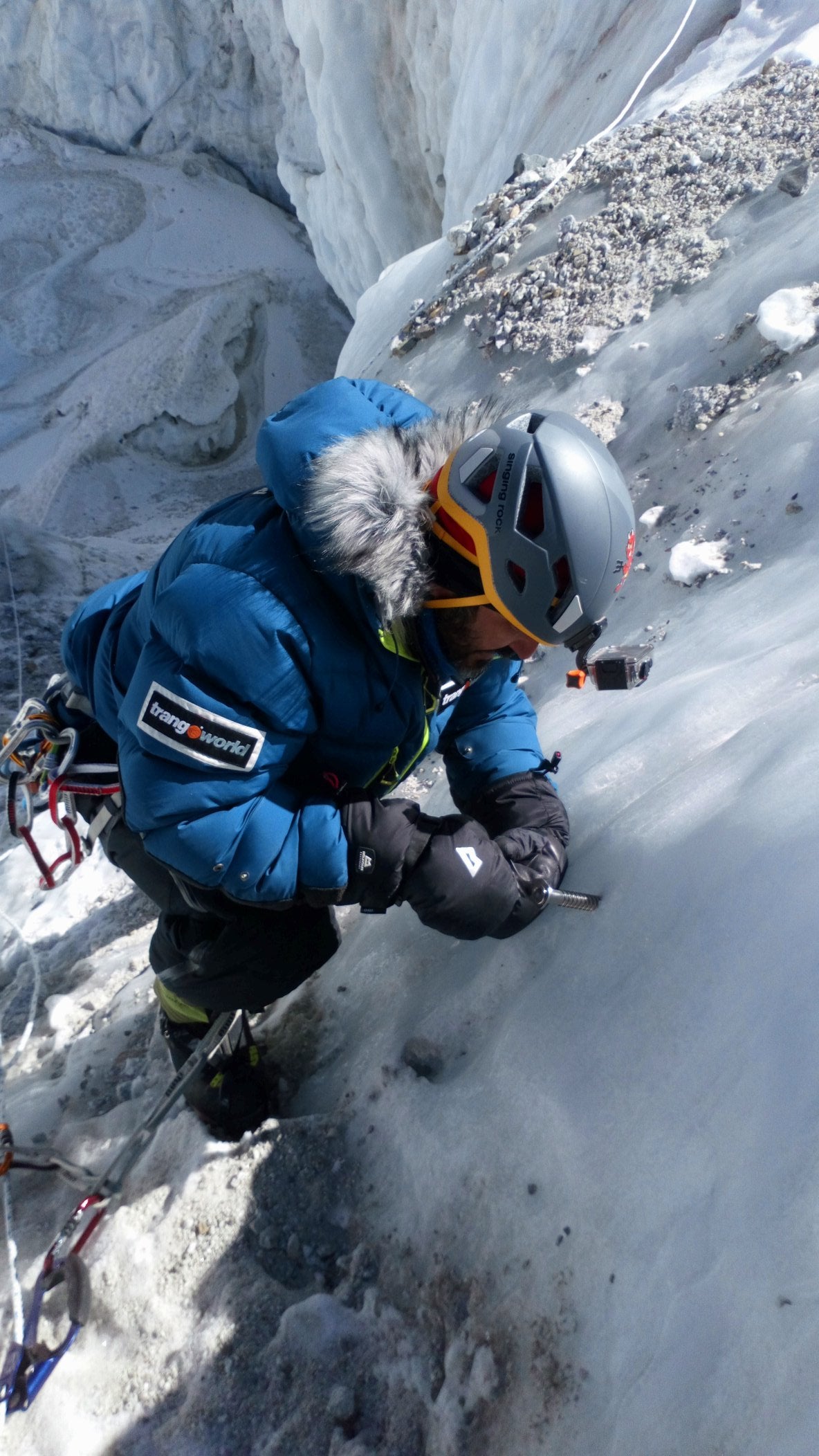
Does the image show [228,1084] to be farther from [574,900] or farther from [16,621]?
[16,621]

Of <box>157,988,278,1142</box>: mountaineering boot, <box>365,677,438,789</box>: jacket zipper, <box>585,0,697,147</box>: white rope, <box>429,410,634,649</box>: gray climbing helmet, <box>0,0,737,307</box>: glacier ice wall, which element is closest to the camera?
<box>429,410,634,649</box>: gray climbing helmet

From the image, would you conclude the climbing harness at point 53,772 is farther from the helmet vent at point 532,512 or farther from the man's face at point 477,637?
the helmet vent at point 532,512

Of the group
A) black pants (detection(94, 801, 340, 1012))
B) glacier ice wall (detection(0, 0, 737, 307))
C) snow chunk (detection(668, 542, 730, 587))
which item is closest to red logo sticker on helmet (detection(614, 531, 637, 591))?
black pants (detection(94, 801, 340, 1012))

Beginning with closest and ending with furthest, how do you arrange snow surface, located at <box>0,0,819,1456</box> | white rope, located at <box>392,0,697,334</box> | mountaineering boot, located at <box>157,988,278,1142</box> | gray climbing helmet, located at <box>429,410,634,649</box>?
snow surface, located at <box>0,0,819,1456</box> < gray climbing helmet, located at <box>429,410,634,649</box> < mountaineering boot, located at <box>157,988,278,1142</box> < white rope, located at <box>392,0,697,334</box>

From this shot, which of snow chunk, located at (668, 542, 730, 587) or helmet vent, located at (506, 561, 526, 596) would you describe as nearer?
helmet vent, located at (506, 561, 526, 596)

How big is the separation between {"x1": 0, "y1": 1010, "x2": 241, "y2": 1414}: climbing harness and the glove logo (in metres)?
0.73

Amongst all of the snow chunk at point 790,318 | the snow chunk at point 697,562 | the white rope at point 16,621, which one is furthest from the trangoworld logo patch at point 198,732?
the white rope at point 16,621

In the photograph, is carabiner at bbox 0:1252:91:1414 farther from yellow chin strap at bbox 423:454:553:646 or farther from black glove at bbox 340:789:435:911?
yellow chin strap at bbox 423:454:553:646

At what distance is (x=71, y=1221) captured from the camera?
73.2 inches

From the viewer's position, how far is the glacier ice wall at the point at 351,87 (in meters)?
5.85

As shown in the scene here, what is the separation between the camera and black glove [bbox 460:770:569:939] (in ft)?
5.58

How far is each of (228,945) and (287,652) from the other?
0.69 metres

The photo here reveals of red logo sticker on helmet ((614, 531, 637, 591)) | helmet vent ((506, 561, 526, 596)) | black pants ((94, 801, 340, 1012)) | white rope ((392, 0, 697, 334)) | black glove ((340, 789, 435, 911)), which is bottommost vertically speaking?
black pants ((94, 801, 340, 1012))

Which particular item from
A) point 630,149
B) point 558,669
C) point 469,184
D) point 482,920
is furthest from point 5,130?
point 482,920
